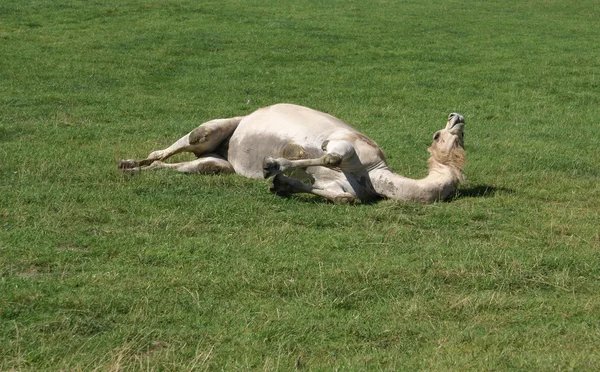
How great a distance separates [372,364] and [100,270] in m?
2.32

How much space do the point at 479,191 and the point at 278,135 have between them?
2.22m

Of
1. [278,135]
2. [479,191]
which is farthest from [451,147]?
[278,135]

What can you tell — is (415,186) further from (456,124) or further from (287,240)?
(287,240)

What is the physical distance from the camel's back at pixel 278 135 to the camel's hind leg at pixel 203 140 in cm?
12

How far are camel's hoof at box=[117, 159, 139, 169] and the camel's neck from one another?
2.66 metres

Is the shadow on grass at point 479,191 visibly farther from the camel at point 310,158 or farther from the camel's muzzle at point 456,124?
the camel's muzzle at point 456,124

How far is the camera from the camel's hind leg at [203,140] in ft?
35.1

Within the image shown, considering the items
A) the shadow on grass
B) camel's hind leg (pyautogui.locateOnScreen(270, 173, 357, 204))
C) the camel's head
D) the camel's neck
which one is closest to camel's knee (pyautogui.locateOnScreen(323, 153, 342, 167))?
camel's hind leg (pyautogui.locateOnScreen(270, 173, 357, 204))

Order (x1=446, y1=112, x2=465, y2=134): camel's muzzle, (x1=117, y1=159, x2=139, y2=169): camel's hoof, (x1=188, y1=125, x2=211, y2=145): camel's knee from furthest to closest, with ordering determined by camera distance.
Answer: (x1=188, y1=125, x2=211, y2=145): camel's knee < (x1=117, y1=159, x2=139, y2=169): camel's hoof < (x1=446, y1=112, x2=465, y2=134): camel's muzzle

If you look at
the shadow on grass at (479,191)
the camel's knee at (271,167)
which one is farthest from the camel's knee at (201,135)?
the shadow on grass at (479,191)

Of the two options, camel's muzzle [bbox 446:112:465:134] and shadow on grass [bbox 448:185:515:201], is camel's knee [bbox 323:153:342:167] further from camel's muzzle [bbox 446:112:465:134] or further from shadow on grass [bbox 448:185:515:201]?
camel's muzzle [bbox 446:112:465:134]

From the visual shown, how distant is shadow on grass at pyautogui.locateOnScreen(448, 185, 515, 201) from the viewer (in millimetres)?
9781

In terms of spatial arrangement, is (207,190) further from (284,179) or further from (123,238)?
(123,238)

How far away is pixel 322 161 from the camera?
9.35m
